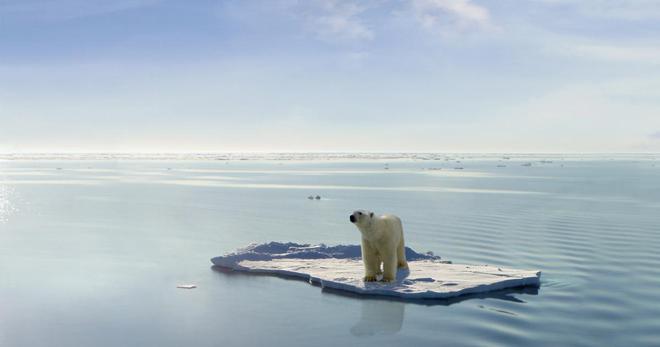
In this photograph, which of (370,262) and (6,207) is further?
(6,207)

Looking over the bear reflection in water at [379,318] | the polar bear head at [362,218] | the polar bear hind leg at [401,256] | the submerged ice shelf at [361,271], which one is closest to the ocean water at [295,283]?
the bear reflection in water at [379,318]

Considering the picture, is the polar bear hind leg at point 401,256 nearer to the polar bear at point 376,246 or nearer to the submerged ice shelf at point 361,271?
the submerged ice shelf at point 361,271

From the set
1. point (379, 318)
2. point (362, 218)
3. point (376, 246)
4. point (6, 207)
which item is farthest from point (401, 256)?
point (6, 207)

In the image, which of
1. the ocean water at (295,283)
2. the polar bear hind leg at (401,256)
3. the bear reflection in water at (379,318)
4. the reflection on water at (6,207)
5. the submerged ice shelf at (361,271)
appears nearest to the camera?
the ocean water at (295,283)

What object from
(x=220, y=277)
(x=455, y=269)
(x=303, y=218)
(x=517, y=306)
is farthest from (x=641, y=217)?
(x=220, y=277)

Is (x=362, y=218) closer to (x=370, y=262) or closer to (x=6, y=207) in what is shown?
(x=370, y=262)

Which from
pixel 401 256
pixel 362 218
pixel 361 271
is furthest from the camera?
pixel 401 256
